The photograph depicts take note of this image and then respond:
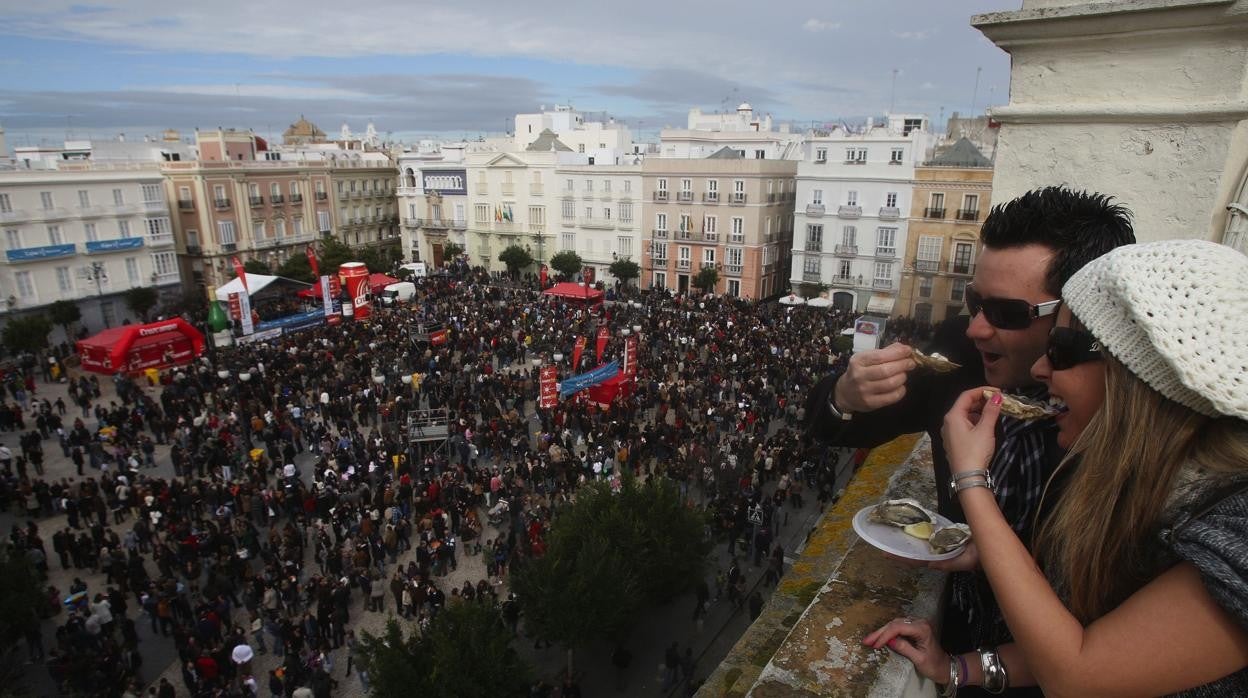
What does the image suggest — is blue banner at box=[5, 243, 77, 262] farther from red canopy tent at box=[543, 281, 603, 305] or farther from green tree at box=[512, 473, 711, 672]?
green tree at box=[512, 473, 711, 672]

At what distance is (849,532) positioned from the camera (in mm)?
4516

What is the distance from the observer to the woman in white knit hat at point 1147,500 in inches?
56.7

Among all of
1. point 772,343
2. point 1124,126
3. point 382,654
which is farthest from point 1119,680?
point 772,343

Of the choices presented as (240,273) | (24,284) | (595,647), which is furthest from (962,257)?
(24,284)

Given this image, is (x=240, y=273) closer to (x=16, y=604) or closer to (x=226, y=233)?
(x=226, y=233)

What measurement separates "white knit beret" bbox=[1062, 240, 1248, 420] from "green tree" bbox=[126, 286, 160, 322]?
134ft

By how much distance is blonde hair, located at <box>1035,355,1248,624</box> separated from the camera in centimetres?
155

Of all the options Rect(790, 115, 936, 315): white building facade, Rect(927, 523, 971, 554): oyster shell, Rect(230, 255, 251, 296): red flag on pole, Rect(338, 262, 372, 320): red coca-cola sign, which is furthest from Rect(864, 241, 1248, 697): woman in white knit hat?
Rect(790, 115, 936, 315): white building facade

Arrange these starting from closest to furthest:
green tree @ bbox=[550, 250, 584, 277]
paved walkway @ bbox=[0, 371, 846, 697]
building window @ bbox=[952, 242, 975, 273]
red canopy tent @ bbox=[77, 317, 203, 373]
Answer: paved walkway @ bbox=[0, 371, 846, 697] → red canopy tent @ bbox=[77, 317, 203, 373] → building window @ bbox=[952, 242, 975, 273] → green tree @ bbox=[550, 250, 584, 277]

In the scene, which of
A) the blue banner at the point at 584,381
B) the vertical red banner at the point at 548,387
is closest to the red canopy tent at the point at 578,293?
the blue banner at the point at 584,381

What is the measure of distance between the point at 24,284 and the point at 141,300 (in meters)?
4.42

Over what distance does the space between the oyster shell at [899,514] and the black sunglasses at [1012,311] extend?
2.54 ft

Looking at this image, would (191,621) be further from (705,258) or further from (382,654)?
(705,258)

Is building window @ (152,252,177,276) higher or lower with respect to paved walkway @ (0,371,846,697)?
higher
